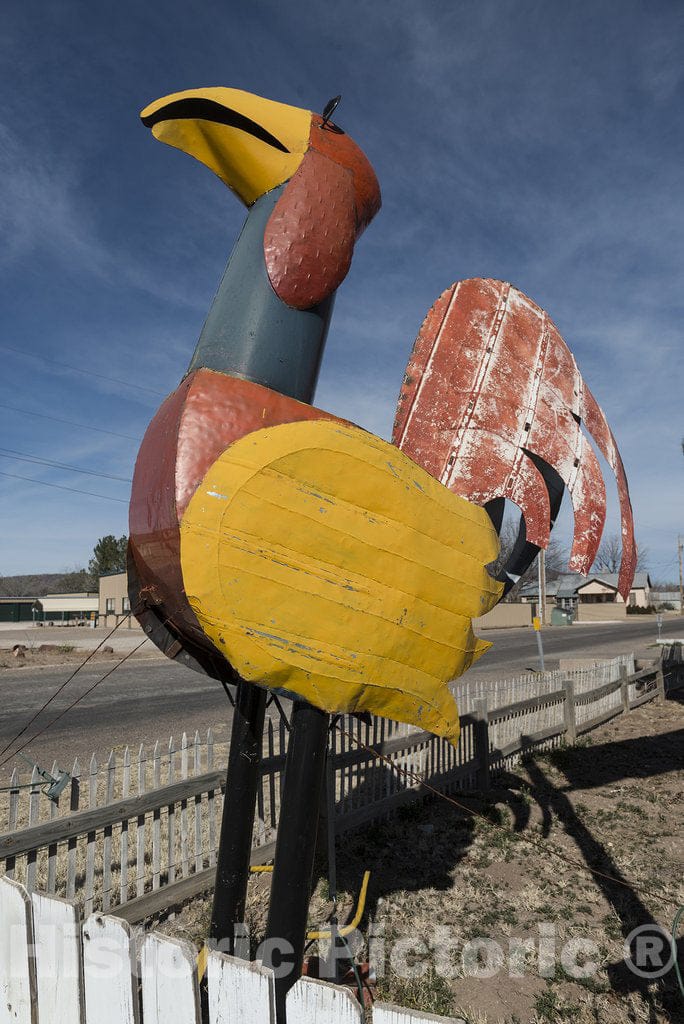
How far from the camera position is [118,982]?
1.50 m

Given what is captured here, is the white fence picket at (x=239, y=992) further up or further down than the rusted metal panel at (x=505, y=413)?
further down

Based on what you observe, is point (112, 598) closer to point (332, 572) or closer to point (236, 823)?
point (236, 823)

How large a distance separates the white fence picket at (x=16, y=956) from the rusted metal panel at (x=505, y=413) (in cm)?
184

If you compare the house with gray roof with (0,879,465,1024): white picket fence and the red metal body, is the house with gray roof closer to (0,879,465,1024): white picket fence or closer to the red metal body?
the red metal body

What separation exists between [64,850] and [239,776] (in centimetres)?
306

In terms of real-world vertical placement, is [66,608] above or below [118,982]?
above

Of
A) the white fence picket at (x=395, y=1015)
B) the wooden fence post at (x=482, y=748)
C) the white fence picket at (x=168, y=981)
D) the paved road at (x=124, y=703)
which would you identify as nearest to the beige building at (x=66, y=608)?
the paved road at (x=124, y=703)

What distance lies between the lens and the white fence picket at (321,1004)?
129cm

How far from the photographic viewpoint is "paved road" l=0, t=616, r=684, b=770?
777 centimetres

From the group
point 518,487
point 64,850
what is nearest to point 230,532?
point 518,487

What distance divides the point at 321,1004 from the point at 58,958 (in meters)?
0.72

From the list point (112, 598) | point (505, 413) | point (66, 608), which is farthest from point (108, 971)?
point (66, 608)

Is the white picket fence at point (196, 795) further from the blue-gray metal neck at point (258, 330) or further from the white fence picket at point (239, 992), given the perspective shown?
the blue-gray metal neck at point (258, 330)

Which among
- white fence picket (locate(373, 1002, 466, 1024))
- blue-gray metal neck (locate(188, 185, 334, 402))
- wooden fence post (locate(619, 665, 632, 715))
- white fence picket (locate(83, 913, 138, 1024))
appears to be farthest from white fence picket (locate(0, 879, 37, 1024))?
wooden fence post (locate(619, 665, 632, 715))
